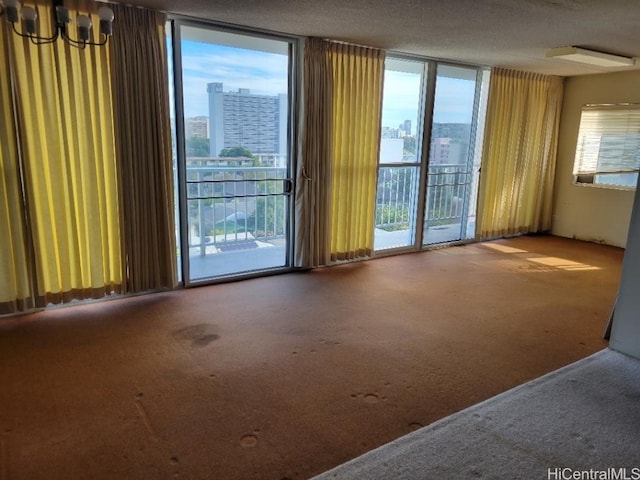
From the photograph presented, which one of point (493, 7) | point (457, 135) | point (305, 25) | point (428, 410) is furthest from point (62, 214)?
point (457, 135)

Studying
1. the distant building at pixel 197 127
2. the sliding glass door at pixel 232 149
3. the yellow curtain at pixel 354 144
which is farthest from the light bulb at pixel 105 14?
the yellow curtain at pixel 354 144

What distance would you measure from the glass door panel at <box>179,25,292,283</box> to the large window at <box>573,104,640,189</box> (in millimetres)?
4446

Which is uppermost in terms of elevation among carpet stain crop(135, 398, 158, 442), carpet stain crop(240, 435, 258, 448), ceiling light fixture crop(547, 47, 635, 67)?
ceiling light fixture crop(547, 47, 635, 67)

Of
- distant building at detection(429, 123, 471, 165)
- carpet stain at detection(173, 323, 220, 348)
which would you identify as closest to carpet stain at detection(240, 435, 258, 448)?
carpet stain at detection(173, 323, 220, 348)

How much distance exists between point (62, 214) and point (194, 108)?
1504 millimetres

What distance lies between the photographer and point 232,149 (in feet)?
15.7

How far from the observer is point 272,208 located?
5293mm

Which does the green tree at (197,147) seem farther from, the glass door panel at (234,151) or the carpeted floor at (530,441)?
the carpeted floor at (530,441)

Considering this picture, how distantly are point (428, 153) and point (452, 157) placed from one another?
2.42 feet

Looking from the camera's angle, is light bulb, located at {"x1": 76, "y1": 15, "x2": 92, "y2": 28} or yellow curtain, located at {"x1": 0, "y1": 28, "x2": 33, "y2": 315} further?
yellow curtain, located at {"x1": 0, "y1": 28, "x2": 33, "y2": 315}

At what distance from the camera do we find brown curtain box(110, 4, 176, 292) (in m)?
3.58

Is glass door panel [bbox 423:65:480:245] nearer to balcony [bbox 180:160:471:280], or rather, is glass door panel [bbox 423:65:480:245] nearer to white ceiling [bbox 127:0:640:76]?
balcony [bbox 180:160:471:280]

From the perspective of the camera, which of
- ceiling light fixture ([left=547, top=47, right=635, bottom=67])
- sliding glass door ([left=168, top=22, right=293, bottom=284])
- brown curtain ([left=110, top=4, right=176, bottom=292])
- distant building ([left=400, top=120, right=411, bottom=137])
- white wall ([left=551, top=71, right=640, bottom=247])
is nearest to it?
brown curtain ([left=110, top=4, right=176, bottom=292])

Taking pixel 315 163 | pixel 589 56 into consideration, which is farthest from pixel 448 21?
pixel 589 56
